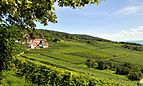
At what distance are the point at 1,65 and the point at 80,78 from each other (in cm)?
2365

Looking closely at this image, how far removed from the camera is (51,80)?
48.4 metres

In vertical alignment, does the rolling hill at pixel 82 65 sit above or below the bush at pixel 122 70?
above

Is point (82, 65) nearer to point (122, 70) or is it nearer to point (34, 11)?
point (122, 70)

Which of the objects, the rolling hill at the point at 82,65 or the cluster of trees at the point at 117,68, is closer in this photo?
the rolling hill at the point at 82,65

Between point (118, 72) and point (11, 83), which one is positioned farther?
point (118, 72)

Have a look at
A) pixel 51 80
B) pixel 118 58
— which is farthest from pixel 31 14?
pixel 118 58

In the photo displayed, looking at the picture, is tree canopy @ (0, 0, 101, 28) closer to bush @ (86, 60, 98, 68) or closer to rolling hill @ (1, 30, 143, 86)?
rolling hill @ (1, 30, 143, 86)

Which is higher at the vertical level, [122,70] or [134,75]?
[122,70]

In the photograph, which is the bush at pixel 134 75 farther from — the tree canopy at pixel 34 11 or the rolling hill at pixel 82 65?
the tree canopy at pixel 34 11

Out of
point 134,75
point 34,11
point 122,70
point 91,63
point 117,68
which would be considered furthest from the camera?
point 122,70

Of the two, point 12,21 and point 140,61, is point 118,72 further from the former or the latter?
point 12,21

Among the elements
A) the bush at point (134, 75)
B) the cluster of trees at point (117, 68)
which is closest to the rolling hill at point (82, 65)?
the cluster of trees at point (117, 68)

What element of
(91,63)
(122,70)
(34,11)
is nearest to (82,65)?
(91,63)

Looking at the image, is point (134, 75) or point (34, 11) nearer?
point (34, 11)
